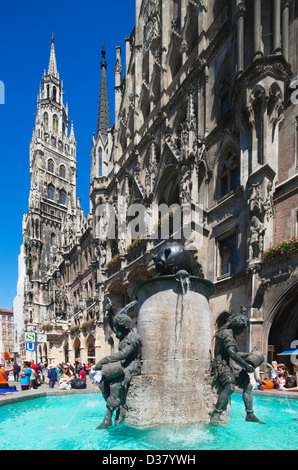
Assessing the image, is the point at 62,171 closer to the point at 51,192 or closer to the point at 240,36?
the point at 51,192

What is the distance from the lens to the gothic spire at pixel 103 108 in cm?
3879

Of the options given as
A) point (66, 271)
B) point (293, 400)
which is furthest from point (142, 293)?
point (66, 271)

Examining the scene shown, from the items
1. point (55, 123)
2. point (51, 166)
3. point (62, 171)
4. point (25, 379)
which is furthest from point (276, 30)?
point (55, 123)

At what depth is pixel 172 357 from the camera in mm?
6441

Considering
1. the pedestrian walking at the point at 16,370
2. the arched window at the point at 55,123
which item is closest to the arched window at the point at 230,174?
the pedestrian walking at the point at 16,370

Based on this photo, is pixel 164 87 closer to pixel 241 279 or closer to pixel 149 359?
pixel 241 279

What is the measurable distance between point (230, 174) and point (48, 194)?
67294 mm

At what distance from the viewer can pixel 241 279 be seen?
16188 mm

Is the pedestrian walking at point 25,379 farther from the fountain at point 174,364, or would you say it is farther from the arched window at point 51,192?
the arched window at point 51,192

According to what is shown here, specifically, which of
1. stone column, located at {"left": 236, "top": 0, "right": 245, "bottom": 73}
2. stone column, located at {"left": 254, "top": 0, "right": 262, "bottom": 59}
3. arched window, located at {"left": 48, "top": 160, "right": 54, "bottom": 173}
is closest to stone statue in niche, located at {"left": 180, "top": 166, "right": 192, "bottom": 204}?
stone column, located at {"left": 236, "top": 0, "right": 245, "bottom": 73}

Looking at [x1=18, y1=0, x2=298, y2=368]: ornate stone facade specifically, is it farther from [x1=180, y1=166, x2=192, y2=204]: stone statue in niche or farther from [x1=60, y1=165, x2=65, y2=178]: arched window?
[x1=60, y1=165, x2=65, y2=178]: arched window

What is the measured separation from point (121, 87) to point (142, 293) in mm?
31690

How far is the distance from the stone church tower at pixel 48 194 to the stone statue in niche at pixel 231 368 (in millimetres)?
52486

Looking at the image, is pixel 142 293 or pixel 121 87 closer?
pixel 142 293
